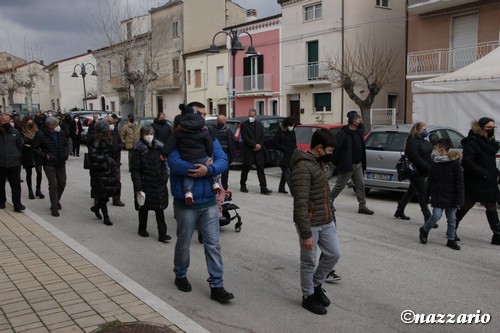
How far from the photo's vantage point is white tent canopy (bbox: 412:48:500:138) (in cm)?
1267

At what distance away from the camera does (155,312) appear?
173 inches

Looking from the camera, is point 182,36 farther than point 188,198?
Yes

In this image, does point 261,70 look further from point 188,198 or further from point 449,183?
point 188,198

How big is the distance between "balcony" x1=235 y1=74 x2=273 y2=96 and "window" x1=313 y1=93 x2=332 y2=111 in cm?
385

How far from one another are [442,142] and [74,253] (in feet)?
17.1

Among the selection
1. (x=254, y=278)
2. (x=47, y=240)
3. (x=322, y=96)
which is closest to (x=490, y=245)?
(x=254, y=278)

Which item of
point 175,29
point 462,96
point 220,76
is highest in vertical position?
point 175,29

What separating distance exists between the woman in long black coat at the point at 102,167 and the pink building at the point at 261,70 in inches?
931

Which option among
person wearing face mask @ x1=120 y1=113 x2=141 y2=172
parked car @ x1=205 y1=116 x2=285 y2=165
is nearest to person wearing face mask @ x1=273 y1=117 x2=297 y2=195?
person wearing face mask @ x1=120 y1=113 x2=141 y2=172

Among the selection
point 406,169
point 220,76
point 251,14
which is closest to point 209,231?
point 406,169

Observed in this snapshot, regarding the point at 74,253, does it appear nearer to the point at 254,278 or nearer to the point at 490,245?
the point at 254,278

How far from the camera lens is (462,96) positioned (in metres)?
13.4

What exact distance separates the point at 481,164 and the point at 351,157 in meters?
2.41

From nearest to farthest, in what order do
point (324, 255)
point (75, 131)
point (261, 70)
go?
point (324, 255) < point (75, 131) < point (261, 70)
